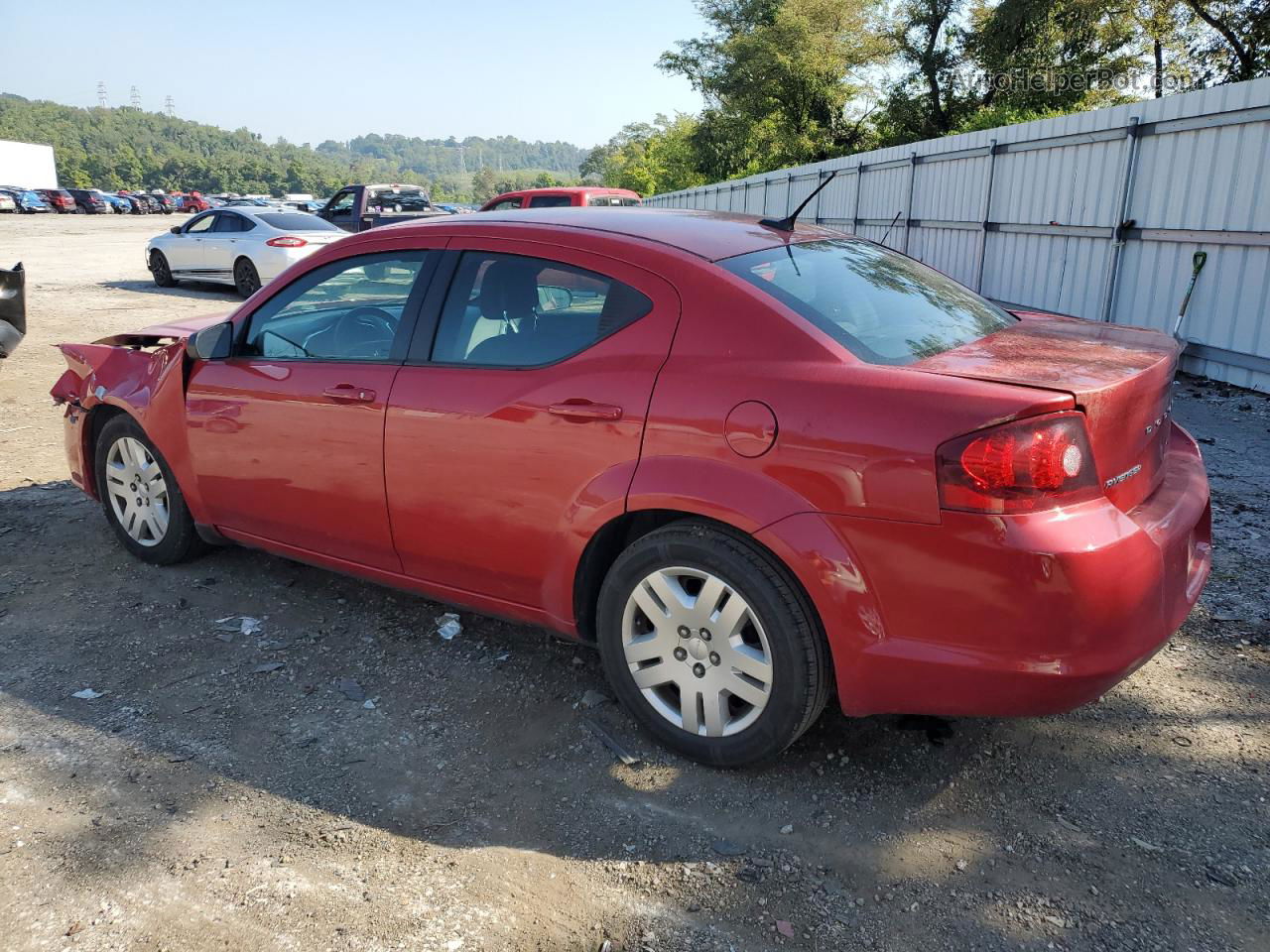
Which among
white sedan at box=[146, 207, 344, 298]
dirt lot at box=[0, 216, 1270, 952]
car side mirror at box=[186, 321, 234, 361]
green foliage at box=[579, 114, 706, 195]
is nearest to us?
dirt lot at box=[0, 216, 1270, 952]

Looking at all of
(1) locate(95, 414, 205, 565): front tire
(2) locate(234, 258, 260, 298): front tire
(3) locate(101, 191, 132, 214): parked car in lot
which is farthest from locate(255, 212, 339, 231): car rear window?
(3) locate(101, 191, 132, 214): parked car in lot

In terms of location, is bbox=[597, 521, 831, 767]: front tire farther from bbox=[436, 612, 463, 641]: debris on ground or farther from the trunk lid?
bbox=[436, 612, 463, 641]: debris on ground

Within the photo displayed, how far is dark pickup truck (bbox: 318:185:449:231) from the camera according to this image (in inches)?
779

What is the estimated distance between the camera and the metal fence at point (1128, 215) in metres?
7.68

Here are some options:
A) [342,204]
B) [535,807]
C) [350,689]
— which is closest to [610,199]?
[342,204]

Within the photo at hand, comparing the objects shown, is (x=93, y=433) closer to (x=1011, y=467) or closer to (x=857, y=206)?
(x=1011, y=467)

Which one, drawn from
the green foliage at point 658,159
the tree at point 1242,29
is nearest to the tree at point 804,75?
the green foliage at point 658,159

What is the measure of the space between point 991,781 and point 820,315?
1.45 m

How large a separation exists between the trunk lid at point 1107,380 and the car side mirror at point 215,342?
2.76 m

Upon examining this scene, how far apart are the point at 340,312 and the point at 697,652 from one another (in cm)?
205

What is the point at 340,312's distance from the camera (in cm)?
390

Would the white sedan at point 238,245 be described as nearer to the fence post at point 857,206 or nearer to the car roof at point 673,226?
the fence post at point 857,206

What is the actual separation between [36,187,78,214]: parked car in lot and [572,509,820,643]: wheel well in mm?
74207

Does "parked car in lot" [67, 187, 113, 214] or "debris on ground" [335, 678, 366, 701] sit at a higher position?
"parked car in lot" [67, 187, 113, 214]
